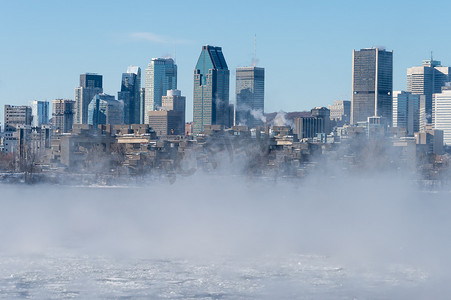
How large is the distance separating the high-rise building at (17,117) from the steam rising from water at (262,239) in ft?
295

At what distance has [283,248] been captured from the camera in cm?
2698

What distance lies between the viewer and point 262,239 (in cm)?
2966

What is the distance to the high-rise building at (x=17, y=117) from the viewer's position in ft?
463

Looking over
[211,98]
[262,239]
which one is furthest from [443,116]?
[262,239]

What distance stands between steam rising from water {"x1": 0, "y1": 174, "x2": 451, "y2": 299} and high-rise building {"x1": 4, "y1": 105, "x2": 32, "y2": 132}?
90067 millimetres

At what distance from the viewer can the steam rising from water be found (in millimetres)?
21141

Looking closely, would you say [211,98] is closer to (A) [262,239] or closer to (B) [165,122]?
(B) [165,122]

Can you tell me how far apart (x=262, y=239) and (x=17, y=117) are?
12502 cm

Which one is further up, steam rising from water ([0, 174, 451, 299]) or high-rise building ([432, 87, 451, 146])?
high-rise building ([432, 87, 451, 146])

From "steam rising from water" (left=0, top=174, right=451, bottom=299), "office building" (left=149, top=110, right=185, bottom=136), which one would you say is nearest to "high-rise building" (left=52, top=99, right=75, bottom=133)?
"office building" (left=149, top=110, right=185, bottom=136)

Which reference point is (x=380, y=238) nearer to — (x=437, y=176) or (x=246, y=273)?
(x=246, y=273)

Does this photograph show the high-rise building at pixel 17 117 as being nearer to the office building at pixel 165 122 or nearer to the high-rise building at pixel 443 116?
the office building at pixel 165 122

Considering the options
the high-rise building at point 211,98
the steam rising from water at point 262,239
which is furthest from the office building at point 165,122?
the steam rising from water at point 262,239

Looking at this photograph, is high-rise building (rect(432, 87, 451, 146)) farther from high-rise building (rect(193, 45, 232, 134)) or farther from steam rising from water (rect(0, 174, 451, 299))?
steam rising from water (rect(0, 174, 451, 299))
